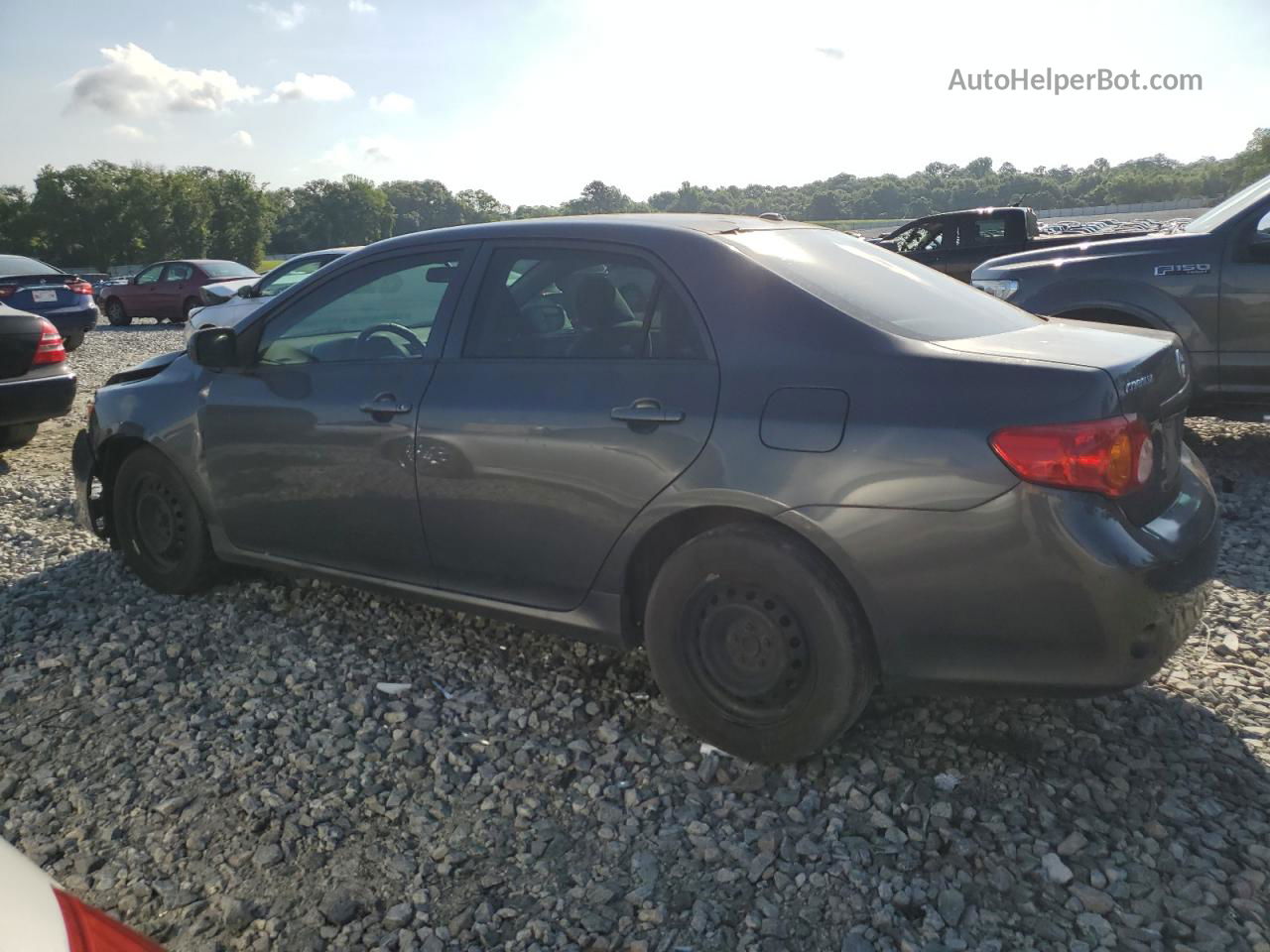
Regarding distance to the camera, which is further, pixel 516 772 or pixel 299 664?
pixel 299 664

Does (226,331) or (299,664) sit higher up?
(226,331)

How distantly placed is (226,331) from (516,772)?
2283 millimetres

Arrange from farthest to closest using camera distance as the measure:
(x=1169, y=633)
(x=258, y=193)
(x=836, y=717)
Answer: (x=258, y=193), (x=836, y=717), (x=1169, y=633)

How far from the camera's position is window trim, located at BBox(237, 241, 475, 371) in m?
3.62

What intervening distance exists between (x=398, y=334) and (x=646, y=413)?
1.25m

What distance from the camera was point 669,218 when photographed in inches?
139

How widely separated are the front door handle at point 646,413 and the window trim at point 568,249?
14 cm

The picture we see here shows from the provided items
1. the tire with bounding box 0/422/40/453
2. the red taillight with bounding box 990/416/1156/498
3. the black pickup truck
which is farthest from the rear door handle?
the black pickup truck

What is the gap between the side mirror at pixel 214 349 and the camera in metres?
4.10

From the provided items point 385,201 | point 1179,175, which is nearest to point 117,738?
point 1179,175

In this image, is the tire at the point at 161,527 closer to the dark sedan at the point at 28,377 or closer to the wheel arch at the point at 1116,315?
the dark sedan at the point at 28,377

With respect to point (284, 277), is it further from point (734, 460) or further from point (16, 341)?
point (734, 460)

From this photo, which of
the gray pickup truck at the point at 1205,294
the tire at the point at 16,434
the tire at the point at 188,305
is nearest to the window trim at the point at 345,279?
the gray pickup truck at the point at 1205,294

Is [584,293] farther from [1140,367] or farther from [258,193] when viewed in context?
[258,193]
